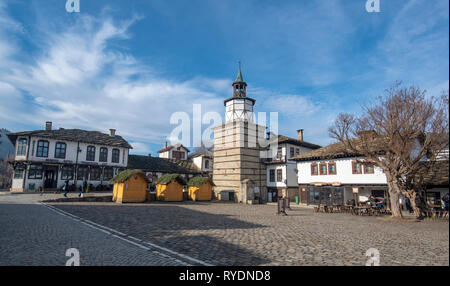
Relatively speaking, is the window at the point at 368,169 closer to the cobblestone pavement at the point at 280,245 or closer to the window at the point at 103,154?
the cobblestone pavement at the point at 280,245

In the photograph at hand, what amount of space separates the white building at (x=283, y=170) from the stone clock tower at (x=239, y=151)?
1026 millimetres

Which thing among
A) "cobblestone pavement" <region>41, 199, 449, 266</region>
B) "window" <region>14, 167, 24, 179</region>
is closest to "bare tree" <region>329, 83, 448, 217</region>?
"cobblestone pavement" <region>41, 199, 449, 266</region>

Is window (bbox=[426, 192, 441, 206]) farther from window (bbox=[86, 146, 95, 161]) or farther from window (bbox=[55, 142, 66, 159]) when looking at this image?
window (bbox=[55, 142, 66, 159])

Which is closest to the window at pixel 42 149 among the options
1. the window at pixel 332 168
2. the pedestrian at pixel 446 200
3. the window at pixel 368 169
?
the window at pixel 332 168

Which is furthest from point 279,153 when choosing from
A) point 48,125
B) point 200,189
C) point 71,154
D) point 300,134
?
point 48,125

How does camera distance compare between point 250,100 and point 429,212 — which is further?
point 250,100

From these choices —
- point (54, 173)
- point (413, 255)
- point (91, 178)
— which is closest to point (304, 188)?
point (413, 255)

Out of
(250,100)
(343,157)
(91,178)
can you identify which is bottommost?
(91,178)

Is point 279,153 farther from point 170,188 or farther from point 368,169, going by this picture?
point 170,188

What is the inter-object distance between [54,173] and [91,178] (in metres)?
4.49

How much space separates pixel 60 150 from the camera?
3331 cm
